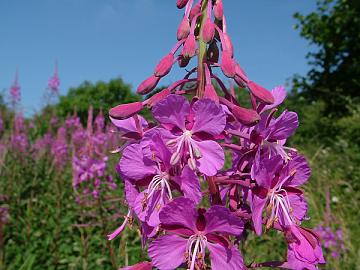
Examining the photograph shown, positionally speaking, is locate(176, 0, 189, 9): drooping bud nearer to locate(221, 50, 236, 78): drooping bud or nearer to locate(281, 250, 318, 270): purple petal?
locate(221, 50, 236, 78): drooping bud

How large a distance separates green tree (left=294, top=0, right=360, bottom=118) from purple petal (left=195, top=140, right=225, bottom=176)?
13695mm

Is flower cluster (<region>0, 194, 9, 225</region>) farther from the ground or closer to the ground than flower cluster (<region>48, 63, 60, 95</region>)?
closer to the ground

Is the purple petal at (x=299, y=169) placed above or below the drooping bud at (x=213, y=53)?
below

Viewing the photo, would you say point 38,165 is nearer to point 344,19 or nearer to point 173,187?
point 173,187

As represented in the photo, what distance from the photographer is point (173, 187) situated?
44.2 inches

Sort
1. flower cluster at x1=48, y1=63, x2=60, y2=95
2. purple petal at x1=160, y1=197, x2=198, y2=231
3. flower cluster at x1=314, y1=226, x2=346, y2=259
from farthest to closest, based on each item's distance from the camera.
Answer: flower cluster at x1=48, y1=63, x2=60, y2=95, flower cluster at x1=314, y1=226, x2=346, y2=259, purple petal at x1=160, y1=197, x2=198, y2=231

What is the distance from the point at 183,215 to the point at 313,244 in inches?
14.0

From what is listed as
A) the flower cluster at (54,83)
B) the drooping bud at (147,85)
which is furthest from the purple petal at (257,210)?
the flower cluster at (54,83)

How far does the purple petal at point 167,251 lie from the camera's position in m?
1.03

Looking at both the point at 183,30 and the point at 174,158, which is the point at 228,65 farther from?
the point at 174,158

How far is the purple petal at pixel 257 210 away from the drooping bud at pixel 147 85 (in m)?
0.44

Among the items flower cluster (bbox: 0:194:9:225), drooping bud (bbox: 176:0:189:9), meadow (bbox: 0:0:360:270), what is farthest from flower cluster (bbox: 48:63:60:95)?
drooping bud (bbox: 176:0:189:9)

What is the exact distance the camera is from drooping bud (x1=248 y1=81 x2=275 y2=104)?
44.8 inches

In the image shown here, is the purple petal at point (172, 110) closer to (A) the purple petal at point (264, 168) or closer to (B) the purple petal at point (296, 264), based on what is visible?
(A) the purple petal at point (264, 168)
